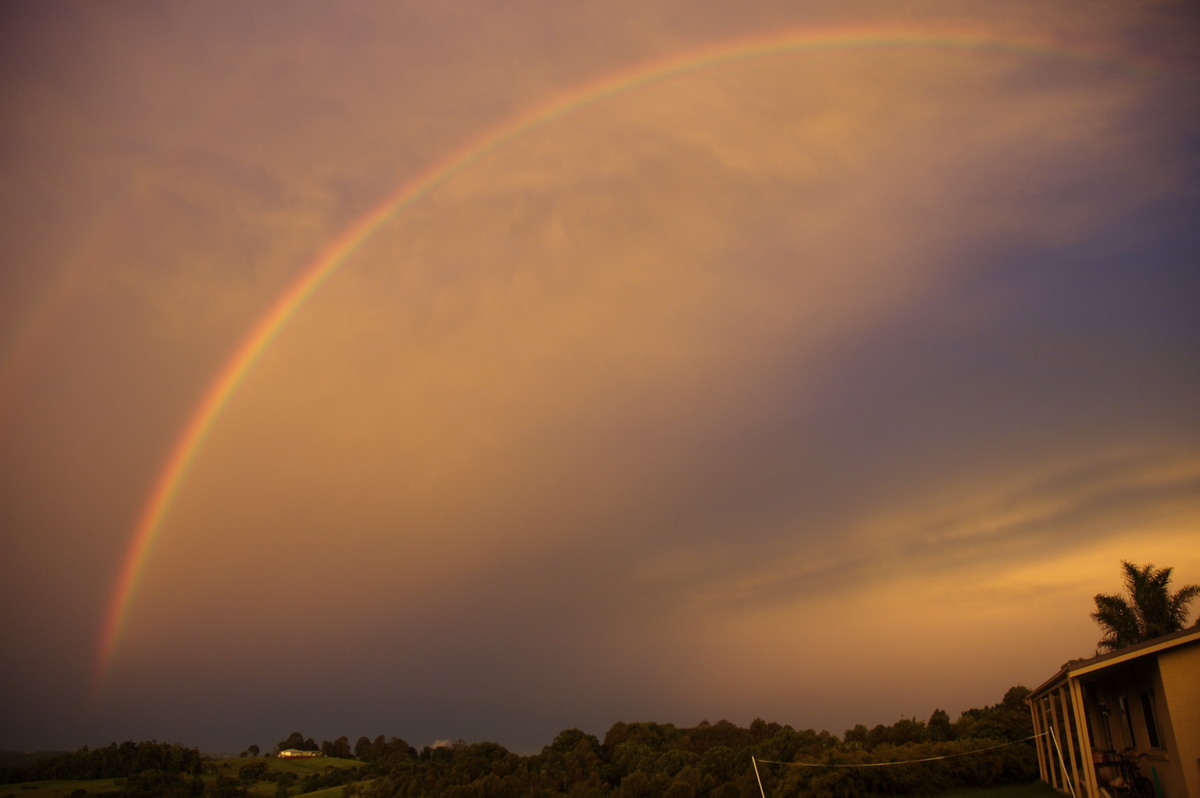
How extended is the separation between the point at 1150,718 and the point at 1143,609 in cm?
2322

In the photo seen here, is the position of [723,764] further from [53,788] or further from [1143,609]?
[53,788]

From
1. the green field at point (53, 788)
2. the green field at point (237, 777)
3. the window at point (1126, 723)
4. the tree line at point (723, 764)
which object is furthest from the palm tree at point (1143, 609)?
→ the green field at point (53, 788)

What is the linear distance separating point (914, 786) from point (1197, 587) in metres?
17.0

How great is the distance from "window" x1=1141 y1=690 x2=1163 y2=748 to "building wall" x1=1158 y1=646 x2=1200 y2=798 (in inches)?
86.5

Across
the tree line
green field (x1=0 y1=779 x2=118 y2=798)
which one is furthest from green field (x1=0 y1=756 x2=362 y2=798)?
the tree line

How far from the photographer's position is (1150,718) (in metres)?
19.7

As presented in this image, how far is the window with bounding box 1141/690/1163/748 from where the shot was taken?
1911 cm

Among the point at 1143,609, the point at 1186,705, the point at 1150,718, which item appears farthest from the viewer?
the point at 1143,609

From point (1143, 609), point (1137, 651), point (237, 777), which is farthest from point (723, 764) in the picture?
point (237, 777)

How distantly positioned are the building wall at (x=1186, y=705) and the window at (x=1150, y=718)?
2198 mm

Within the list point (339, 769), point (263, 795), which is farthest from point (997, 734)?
point (339, 769)

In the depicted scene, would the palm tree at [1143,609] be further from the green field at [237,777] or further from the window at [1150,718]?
the green field at [237,777]

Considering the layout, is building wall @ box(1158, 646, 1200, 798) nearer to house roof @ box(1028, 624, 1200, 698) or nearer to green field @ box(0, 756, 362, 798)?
house roof @ box(1028, 624, 1200, 698)

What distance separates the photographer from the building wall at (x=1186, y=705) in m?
16.6
